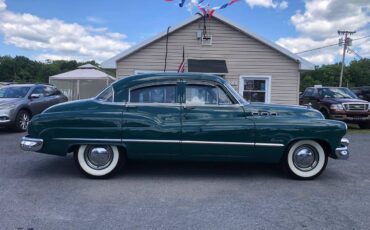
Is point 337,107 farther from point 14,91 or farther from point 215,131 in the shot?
point 14,91

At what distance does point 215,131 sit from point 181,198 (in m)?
1.26

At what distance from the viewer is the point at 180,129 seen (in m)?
5.45

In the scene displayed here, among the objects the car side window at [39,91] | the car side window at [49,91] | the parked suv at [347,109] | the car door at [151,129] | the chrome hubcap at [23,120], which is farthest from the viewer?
the parked suv at [347,109]

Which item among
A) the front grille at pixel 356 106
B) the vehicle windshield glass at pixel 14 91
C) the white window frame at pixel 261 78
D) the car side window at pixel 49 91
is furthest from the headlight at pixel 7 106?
the front grille at pixel 356 106

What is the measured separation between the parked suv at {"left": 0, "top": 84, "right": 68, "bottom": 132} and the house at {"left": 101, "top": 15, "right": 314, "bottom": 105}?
2.67 meters

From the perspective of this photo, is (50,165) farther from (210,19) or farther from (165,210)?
(210,19)

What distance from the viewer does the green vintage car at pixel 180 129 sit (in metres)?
5.45

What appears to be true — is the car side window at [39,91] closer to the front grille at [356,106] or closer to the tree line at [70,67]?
the front grille at [356,106]

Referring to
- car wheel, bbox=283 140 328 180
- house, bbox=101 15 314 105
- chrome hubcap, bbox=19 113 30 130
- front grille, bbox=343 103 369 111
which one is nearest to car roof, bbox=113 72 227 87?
car wheel, bbox=283 140 328 180

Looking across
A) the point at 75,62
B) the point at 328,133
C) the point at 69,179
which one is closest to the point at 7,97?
the point at 69,179

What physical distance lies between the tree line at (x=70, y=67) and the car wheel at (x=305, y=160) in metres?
81.3

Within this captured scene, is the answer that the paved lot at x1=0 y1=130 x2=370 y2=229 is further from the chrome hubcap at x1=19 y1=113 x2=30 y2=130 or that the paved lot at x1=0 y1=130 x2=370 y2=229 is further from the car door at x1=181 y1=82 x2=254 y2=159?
the chrome hubcap at x1=19 y1=113 x2=30 y2=130

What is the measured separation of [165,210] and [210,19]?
11367 mm

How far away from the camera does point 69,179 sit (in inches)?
218
